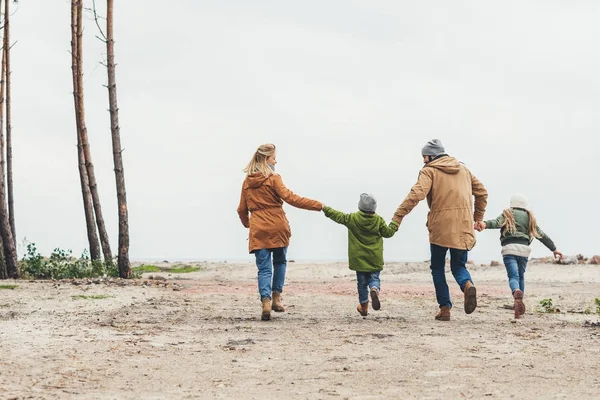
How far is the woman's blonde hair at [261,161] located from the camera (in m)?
11.3

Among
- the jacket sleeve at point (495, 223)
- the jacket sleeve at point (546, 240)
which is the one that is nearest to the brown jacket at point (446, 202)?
the jacket sleeve at point (495, 223)

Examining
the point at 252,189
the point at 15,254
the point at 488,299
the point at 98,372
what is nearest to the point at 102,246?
the point at 15,254

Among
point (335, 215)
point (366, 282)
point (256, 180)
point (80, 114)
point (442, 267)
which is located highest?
point (80, 114)

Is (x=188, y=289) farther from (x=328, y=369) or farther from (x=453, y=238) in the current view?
(x=328, y=369)

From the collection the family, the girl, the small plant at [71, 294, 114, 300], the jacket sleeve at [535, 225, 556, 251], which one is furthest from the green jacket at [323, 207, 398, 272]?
the small plant at [71, 294, 114, 300]

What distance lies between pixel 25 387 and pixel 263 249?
194 inches

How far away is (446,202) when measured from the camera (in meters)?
11.2

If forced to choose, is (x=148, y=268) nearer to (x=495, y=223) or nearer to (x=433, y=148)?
(x=495, y=223)

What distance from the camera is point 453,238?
11141 millimetres

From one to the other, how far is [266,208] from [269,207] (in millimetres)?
44

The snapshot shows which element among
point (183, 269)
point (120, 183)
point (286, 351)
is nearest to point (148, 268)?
point (183, 269)

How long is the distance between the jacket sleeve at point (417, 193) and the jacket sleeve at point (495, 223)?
1821mm

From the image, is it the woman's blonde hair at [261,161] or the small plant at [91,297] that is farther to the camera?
the small plant at [91,297]

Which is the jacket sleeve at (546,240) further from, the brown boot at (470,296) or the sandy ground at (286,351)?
the brown boot at (470,296)
